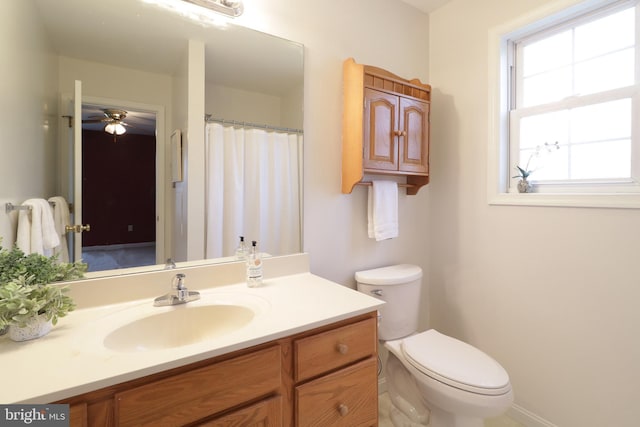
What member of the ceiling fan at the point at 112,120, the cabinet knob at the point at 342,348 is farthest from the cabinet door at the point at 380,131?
the ceiling fan at the point at 112,120

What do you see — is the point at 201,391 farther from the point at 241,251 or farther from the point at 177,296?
the point at 241,251

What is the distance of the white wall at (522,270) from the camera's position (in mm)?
1307

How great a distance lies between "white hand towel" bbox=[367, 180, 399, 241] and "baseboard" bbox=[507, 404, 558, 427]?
1132mm

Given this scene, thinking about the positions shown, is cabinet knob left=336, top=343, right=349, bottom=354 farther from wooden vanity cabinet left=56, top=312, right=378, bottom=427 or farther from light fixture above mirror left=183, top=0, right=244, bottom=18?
light fixture above mirror left=183, top=0, right=244, bottom=18

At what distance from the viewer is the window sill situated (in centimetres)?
126

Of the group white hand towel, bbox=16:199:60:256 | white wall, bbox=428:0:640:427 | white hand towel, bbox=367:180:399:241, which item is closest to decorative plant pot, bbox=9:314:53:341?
white hand towel, bbox=16:199:60:256

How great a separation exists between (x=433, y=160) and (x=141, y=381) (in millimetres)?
1930

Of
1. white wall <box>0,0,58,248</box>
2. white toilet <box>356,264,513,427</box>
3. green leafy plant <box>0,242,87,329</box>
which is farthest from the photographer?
white toilet <box>356,264,513,427</box>

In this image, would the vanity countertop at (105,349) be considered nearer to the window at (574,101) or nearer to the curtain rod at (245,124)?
the curtain rod at (245,124)

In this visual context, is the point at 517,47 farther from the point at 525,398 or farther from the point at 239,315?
the point at 239,315

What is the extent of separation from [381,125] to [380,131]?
33mm

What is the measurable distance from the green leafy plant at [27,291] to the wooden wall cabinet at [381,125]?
122 cm

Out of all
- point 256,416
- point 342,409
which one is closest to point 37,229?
point 256,416

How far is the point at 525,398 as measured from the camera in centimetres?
159
